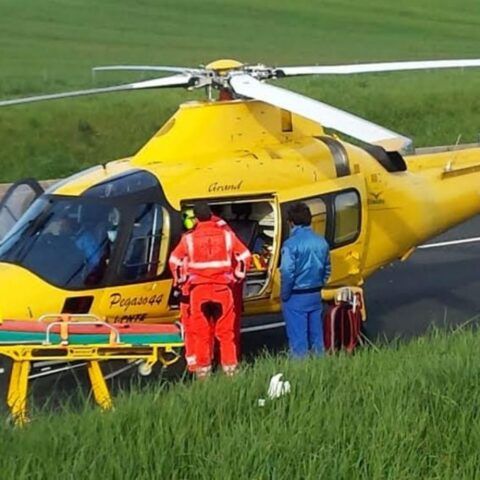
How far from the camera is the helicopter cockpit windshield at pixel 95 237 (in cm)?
1001

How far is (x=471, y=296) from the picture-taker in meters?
14.2

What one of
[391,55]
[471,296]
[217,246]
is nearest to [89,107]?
[471,296]

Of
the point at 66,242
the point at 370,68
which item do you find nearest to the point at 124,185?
the point at 66,242

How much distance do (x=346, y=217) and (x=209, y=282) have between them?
6.94ft

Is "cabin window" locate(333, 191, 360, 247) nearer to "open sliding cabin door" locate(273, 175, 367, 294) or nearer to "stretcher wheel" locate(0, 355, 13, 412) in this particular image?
"open sliding cabin door" locate(273, 175, 367, 294)

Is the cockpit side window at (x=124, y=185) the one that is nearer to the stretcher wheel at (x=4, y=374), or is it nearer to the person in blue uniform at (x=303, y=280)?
the person in blue uniform at (x=303, y=280)

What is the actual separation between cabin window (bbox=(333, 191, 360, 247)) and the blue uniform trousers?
1.17m

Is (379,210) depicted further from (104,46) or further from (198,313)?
(104,46)

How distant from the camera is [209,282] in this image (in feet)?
32.6

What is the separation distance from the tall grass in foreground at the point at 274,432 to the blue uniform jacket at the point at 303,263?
311 cm

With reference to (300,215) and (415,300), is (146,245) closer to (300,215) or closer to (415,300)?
(300,215)

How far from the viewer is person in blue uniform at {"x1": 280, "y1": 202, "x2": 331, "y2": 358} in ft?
33.9

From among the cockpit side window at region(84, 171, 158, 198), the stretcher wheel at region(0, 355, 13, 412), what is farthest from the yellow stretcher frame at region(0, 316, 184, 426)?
the cockpit side window at region(84, 171, 158, 198)

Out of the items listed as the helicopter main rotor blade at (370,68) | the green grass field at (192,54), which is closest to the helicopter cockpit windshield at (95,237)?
the helicopter main rotor blade at (370,68)
